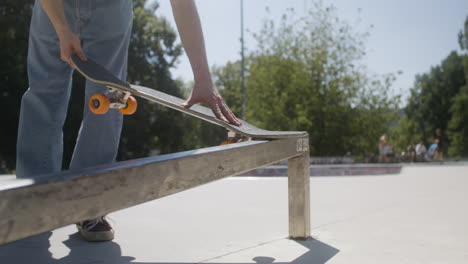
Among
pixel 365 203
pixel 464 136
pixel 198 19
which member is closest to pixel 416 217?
pixel 365 203

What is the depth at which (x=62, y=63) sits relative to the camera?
163 centimetres

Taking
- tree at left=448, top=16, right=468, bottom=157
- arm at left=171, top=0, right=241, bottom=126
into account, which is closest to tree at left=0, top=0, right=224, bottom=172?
arm at left=171, top=0, right=241, bottom=126

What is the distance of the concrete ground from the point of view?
4.41 ft

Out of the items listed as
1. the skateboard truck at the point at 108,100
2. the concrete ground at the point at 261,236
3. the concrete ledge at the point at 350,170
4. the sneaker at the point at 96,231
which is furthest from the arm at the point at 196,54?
the concrete ledge at the point at 350,170

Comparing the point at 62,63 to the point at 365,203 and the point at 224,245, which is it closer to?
the point at 224,245

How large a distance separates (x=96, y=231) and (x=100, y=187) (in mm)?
974

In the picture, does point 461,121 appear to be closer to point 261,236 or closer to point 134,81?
point 134,81

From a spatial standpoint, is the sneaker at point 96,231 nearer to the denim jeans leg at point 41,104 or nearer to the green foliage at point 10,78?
the denim jeans leg at point 41,104

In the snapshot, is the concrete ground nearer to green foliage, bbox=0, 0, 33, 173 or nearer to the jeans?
the jeans

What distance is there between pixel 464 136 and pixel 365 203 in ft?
114

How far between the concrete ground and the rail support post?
6 cm

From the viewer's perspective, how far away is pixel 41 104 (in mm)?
1588

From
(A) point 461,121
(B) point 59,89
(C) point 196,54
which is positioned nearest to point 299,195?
(C) point 196,54

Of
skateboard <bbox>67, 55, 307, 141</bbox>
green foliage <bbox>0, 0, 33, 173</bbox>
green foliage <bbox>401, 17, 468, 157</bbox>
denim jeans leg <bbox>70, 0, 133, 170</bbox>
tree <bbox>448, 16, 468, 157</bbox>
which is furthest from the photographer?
green foliage <bbox>401, 17, 468, 157</bbox>
